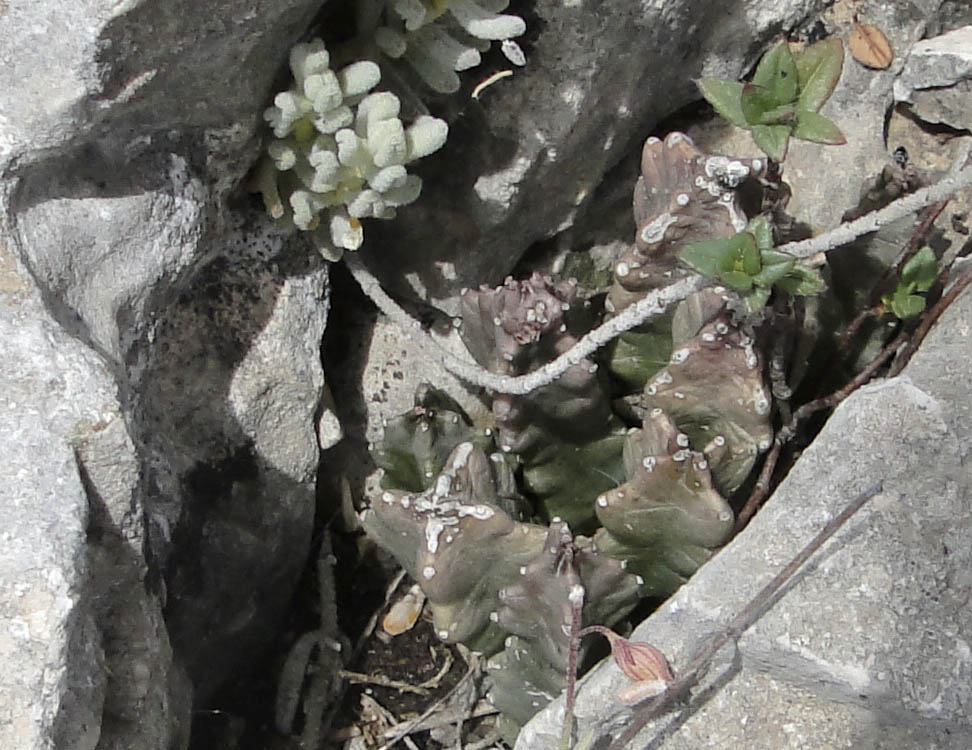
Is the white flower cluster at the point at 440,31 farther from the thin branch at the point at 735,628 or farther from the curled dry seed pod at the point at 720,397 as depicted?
the thin branch at the point at 735,628

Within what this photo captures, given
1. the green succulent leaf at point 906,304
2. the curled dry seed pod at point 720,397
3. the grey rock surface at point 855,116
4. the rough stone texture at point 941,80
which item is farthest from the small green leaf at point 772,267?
the rough stone texture at point 941,80

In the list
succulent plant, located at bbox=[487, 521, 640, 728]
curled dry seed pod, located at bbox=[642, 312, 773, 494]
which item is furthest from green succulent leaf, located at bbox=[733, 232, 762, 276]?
succulent plant, located at bbox=[487, 521, 640, 728]

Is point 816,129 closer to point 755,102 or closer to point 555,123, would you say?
point 755,102

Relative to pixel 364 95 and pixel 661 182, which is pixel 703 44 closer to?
pixel 661 182

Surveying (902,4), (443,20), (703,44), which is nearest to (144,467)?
(443,20)

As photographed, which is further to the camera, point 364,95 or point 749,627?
point 364,95

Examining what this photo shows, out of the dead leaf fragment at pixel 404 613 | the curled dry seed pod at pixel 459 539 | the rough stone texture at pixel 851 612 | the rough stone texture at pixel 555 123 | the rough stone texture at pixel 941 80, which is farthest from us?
the dead leaf fragment at pixel 404 613
